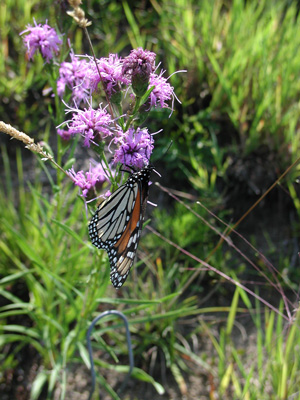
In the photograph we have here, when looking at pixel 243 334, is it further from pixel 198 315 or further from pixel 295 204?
pixel 295 204

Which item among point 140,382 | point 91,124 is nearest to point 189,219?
point 140,382

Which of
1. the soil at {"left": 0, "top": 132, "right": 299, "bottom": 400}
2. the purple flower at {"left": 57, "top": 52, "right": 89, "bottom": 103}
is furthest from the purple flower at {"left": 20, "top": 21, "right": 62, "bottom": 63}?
the soil at {"left": 0, "top": 132, "right": 299, "bottom": 400}

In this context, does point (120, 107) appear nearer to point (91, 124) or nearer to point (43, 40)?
point (91, 124)

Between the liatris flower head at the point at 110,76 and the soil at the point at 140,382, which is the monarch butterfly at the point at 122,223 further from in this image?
the soil at the point at 140,382

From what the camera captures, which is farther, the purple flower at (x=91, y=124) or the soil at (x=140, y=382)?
the soil at (x=140, y=382)

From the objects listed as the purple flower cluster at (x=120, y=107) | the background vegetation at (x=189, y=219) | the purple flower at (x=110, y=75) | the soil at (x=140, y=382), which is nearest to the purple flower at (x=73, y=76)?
the purple flower cluster at (x=120, y=107)

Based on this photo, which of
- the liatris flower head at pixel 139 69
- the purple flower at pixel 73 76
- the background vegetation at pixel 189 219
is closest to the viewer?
the liatris flower head at pixel 139 69
